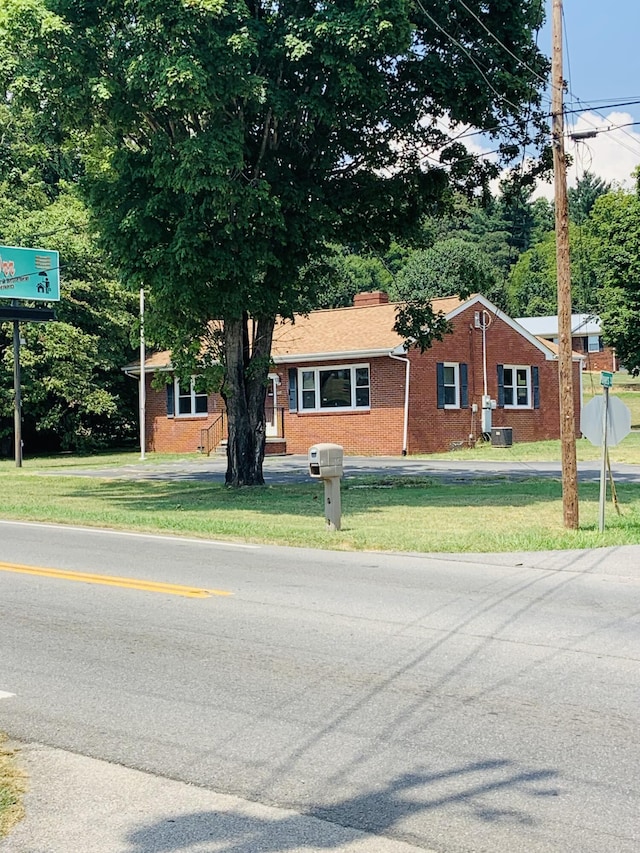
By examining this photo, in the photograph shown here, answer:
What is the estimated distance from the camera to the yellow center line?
10617mm

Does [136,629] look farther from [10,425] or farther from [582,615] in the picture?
[10,425]

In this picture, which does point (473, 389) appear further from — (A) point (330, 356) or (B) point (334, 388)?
(A) point (330, 356)

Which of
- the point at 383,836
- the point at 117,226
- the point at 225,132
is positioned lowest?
the point at 383,836

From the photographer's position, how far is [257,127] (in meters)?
21.6

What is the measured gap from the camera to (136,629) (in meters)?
8.91

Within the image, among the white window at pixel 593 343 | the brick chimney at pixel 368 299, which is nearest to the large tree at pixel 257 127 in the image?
the brick chimney at pixel 368 299

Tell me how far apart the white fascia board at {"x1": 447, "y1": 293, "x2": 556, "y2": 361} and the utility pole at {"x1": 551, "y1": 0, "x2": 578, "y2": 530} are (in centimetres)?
2083

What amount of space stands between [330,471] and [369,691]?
337 inches

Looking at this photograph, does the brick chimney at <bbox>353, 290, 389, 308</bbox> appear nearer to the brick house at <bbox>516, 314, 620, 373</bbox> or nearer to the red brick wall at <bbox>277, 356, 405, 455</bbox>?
the red brick wall at <bbox>277, 356, 405, 455</bbox>

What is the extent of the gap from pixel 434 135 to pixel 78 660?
17.6 meters

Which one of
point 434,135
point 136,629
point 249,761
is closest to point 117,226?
point 434,135

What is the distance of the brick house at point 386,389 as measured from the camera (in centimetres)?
3597

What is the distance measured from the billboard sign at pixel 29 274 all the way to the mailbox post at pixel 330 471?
86.1 feet

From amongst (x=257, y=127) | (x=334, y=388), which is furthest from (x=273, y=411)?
(x=257, y=127)
